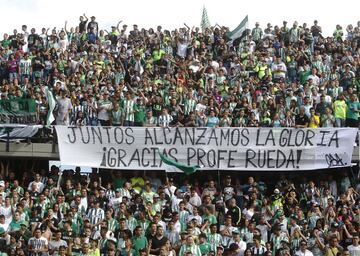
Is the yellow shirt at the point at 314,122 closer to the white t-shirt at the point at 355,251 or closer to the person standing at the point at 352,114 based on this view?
the person standing at the point at 352,114

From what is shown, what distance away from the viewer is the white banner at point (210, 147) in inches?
932

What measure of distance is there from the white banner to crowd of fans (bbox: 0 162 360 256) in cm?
43

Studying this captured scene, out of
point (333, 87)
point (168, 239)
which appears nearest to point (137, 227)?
point (168, 239)

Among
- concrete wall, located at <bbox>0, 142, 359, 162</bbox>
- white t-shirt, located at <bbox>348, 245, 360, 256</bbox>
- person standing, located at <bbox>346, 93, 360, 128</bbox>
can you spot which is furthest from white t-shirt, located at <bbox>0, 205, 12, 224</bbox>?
person standing, located at <bbox>346, 93, 360, 128</bbox>

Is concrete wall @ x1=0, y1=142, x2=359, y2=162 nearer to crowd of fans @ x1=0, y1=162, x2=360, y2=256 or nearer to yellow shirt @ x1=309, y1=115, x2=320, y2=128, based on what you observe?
crowd of fans @ x1=0, y1=162, x2=360, y2=256

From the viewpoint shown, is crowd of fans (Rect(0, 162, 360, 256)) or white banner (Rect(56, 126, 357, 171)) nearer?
crowd of fans (Rect(0, 162, 360, 256))

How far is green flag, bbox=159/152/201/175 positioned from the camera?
2366 cm

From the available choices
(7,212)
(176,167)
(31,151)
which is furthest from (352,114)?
(7,212)

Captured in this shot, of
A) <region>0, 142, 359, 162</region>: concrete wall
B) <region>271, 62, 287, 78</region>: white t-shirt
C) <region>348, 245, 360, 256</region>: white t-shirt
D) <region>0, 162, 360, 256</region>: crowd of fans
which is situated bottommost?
<region>348, 245, 360, 256</region>: white t-shirt

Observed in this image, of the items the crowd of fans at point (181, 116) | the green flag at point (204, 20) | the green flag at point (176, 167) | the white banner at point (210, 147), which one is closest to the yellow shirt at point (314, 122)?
the crowd of fans at point (181, 116)

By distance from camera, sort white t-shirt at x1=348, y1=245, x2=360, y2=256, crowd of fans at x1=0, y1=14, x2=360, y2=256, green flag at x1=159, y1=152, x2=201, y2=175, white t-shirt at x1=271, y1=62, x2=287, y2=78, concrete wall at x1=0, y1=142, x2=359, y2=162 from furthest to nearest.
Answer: white t-shirt at x1=271, y1=62, x2=287, y2=78, concrete wall at x1=0, y1=142, x2=359, y2=162, green flag at x1=159, y1=152, x2=201, y2=175, crowd of fans at x1=0, y1=14, x2=360, y2=256, white t-shirt at x1=348, y1=245, x2=360, y2=256

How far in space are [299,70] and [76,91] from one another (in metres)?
7.12

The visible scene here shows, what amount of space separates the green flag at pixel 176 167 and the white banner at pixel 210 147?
13 cm

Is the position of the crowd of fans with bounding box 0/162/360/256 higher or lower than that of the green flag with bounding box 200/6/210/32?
lower
